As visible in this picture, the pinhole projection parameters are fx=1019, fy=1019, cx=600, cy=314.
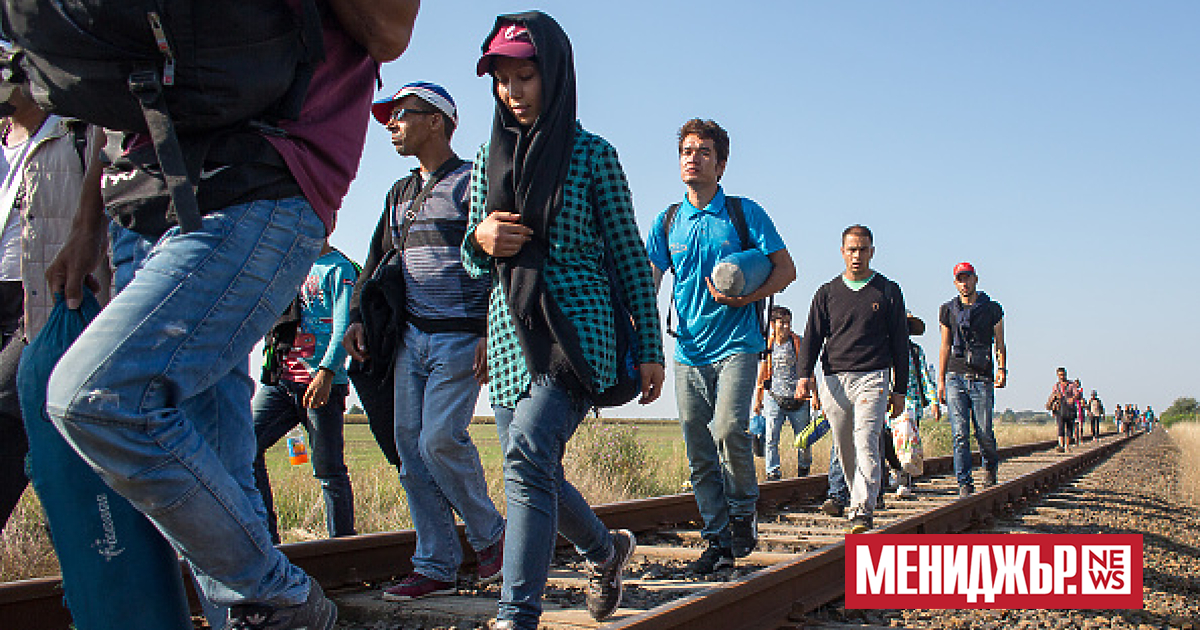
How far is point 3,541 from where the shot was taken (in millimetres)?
5609

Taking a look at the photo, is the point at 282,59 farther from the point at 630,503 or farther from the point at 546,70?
the point at 630,503

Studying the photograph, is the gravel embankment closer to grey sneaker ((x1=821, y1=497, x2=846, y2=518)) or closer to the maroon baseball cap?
grey sneaker ((x1=821, y1=497, x2=846, y2=518))

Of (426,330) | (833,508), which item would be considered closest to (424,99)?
(426,330)

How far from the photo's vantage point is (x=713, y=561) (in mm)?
5246

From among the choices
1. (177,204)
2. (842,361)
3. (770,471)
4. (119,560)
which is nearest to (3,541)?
(119,560)

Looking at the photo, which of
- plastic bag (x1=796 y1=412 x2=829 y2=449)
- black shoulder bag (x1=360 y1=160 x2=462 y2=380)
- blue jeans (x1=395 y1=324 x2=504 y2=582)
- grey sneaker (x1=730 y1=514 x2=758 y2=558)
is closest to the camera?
blue jeans (x1=395 y1=324 x2=504 y2=582)

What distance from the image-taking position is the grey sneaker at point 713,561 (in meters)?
A: 5.22

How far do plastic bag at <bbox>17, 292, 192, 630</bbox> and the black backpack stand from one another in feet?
1.90

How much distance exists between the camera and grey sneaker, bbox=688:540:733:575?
5.22 metres

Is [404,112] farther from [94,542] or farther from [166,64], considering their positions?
[94,542]

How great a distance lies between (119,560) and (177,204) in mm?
811

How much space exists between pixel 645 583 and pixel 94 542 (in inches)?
120

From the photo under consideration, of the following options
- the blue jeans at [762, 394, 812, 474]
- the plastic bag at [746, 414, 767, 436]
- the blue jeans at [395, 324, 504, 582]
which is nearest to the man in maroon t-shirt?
the blue jeans at [395, 324, 504, 582]

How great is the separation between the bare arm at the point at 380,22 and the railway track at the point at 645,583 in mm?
1887
